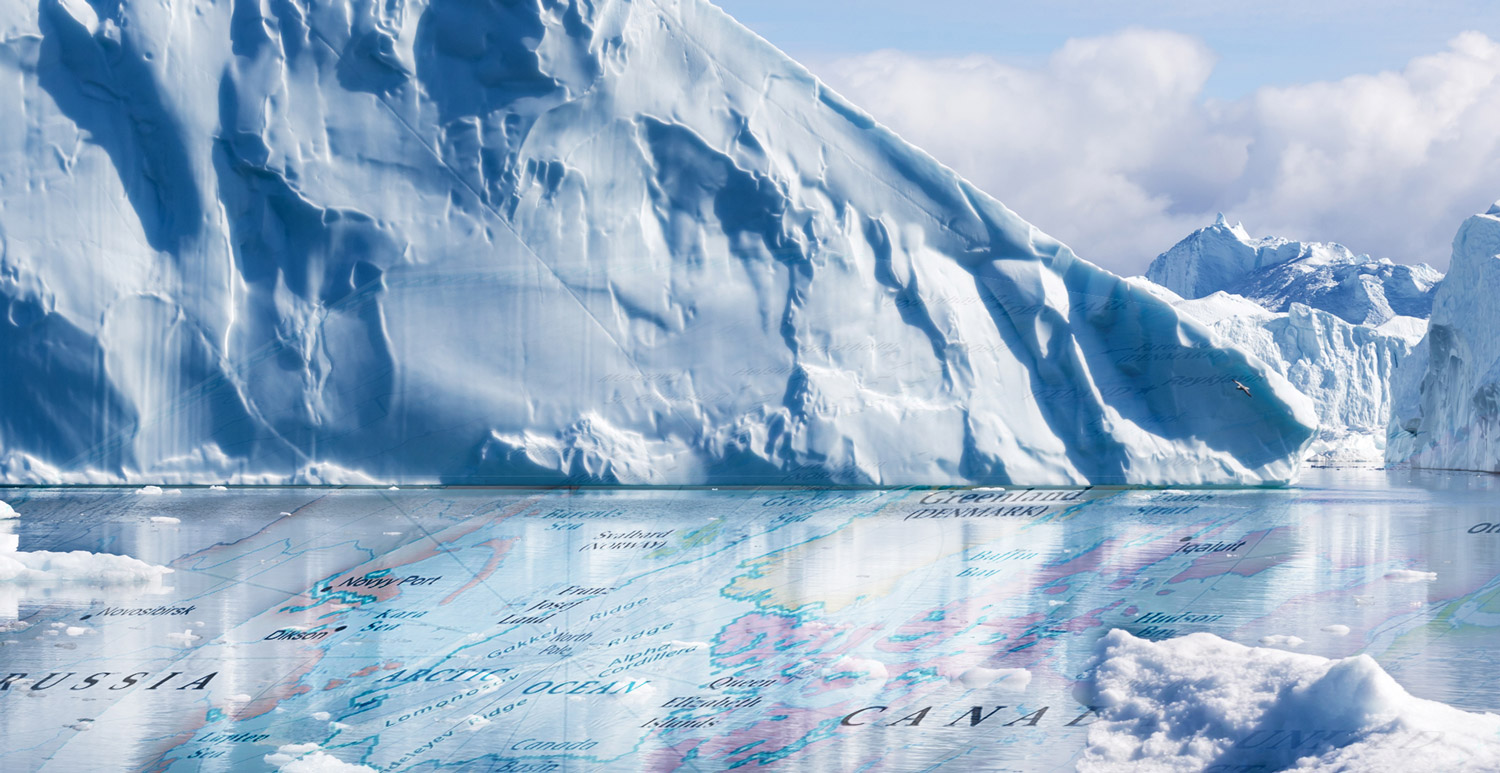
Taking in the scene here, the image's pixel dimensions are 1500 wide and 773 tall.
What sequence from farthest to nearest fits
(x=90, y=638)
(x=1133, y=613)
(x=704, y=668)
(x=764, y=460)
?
(x=764, y=460) → (x=1133, y=613) → (x=90, y=638) → (x=704, y=668)

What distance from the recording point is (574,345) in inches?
310

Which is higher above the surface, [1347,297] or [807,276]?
[1347,297]

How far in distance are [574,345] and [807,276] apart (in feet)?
5.14

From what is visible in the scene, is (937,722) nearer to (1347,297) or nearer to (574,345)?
(574,345)

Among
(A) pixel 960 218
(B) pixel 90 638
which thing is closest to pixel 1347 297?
(A) pixel 960 218

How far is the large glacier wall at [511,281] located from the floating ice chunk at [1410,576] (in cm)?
269

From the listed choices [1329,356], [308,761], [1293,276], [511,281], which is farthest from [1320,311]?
[308,761]

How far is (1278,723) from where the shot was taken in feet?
9.37

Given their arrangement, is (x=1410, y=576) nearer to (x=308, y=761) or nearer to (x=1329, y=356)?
(x=308, y=761)

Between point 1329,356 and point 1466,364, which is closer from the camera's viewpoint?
point 1466,364
